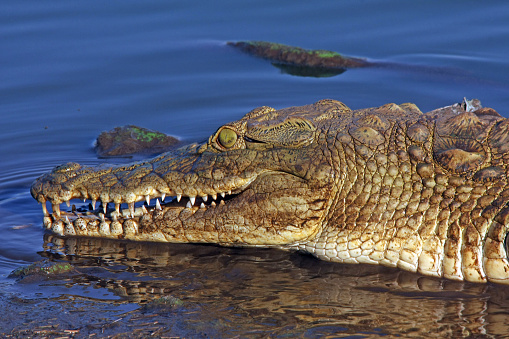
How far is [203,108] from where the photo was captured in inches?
321

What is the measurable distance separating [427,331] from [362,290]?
2.07 ft

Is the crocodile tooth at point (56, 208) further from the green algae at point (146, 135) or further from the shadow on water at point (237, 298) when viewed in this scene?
the green algae at point (146, 135)

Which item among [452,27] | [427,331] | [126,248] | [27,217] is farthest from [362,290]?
[452,27]

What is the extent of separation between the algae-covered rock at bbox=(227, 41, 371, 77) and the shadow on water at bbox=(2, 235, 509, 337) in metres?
4.62

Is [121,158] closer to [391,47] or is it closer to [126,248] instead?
[126,248]

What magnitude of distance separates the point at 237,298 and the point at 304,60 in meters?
5.59

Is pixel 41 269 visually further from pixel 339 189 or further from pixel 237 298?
pixel 339 189

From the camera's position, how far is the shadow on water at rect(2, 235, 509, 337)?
150 inches

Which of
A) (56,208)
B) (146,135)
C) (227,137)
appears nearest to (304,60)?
(146,135)

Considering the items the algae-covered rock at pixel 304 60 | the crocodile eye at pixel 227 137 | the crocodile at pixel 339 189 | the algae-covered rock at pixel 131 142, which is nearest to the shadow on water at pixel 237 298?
the crocodile at pixel 339 189

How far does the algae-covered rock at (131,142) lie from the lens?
23.0 feet

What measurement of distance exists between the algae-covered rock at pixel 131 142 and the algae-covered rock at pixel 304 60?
2611 mm

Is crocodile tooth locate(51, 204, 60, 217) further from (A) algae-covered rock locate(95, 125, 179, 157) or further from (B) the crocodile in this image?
(A) algae-covered rock locate(95, 125, 179, 157)

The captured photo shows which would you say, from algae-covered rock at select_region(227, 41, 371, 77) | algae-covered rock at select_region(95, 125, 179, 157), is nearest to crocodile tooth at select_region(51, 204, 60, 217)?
algae-covered rock at select_region(95, 125, 179, 157)
